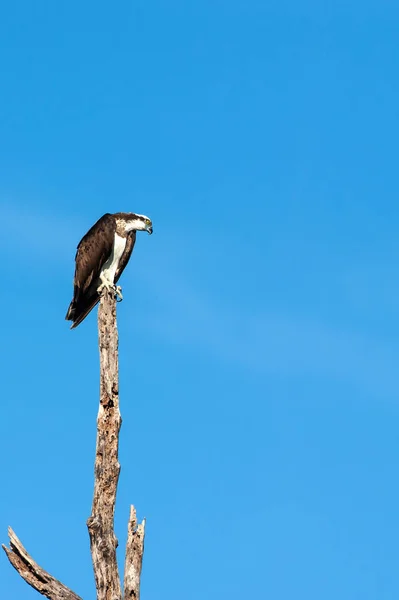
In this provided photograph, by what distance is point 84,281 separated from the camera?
18359mm

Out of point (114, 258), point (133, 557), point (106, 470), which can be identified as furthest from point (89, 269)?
point (133, 557)

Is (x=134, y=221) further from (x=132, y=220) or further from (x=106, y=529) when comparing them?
(x=106, y=529)

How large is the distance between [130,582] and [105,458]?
180 centimetres

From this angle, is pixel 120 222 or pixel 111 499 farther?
pixel 120 222

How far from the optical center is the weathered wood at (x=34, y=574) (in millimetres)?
13711

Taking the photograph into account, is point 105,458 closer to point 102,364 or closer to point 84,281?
point 102,364

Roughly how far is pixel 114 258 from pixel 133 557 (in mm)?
6348

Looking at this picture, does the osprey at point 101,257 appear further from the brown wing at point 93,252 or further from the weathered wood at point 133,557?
the weathered wood at point 133,557

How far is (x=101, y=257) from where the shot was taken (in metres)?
18.4

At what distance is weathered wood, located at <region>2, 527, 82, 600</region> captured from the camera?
13.7 metres

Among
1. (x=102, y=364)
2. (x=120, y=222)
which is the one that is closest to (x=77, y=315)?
(x=120, y=222)

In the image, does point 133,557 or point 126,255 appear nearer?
point 133,557

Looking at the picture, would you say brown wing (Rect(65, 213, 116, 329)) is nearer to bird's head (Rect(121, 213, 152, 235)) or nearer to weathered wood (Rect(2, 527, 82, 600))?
bird's head (Rect(121, 213, 152, 235))

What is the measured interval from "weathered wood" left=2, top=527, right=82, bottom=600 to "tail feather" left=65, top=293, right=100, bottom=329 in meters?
5.30
